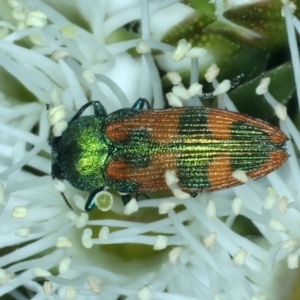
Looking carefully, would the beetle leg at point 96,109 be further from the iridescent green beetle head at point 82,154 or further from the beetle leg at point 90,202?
the beetle leg at point 90,202

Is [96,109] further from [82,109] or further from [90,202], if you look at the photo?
[90,202]

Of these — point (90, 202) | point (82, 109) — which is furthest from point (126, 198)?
point (82, 109)

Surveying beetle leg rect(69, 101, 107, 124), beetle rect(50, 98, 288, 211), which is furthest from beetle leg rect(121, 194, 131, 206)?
beetle leg rect(69, 101, 107, 124)

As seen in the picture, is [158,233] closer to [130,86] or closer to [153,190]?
[153,190]

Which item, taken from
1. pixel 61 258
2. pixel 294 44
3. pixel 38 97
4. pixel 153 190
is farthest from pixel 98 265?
pixel 294 44

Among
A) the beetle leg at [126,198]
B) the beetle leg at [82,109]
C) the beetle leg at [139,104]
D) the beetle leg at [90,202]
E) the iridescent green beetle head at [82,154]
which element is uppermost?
the beetle leg at [139,104]

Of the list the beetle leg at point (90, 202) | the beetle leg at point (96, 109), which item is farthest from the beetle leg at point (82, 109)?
the beetle leg at point (90, 202)
